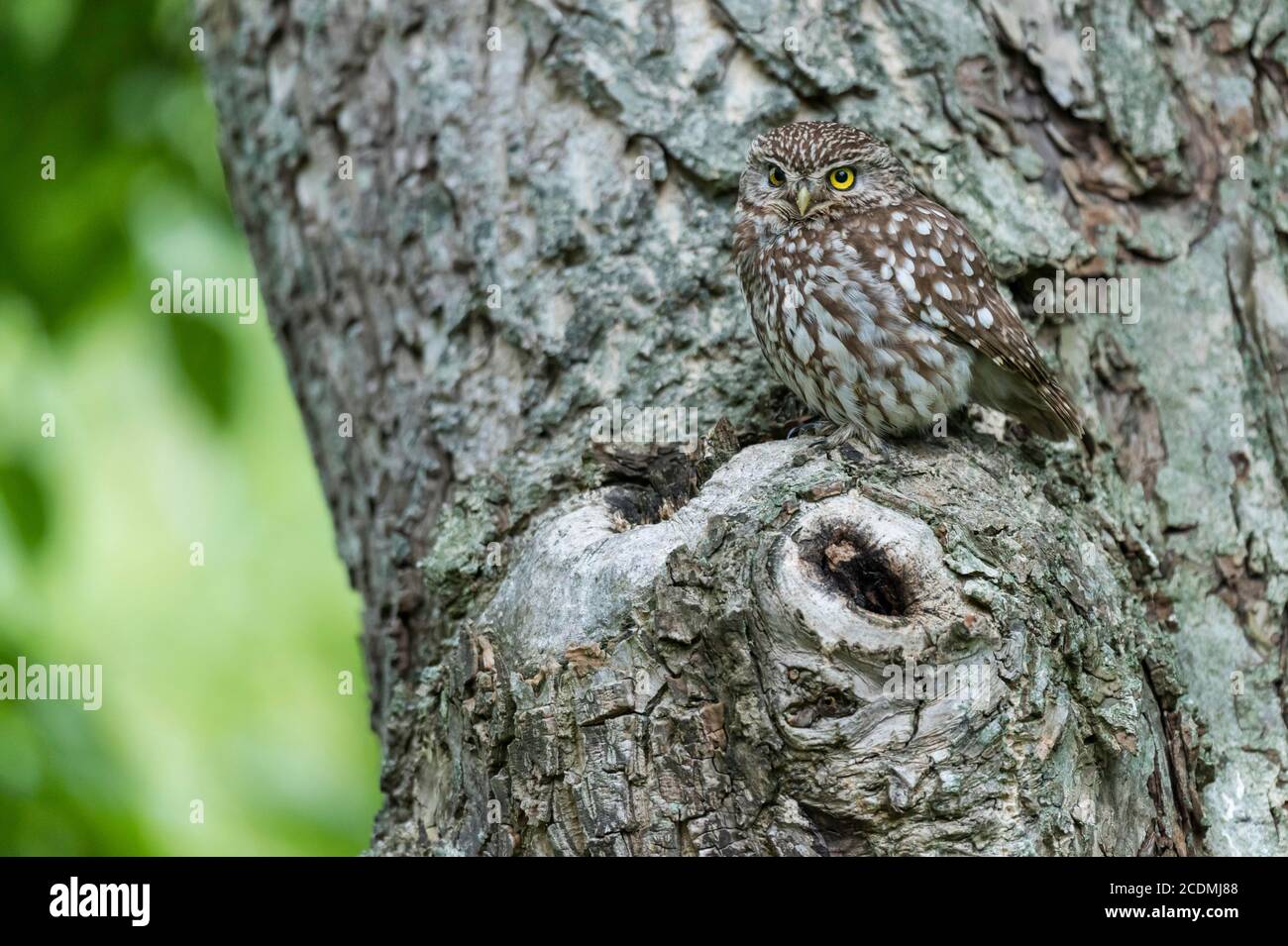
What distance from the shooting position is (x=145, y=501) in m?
6.92

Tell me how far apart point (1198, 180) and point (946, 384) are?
1.04 m

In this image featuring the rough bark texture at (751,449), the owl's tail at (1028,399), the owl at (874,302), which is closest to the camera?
the rough bark texture at (751,449)

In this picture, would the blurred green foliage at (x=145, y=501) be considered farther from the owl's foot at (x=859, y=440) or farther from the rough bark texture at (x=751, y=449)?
the owl's foot at (x=859, y=440)

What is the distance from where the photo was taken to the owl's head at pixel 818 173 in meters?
3.75

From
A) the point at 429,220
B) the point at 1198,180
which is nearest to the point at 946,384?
the point at 1198,180

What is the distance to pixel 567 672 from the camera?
2898 millimetres

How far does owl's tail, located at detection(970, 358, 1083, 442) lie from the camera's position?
3570mm

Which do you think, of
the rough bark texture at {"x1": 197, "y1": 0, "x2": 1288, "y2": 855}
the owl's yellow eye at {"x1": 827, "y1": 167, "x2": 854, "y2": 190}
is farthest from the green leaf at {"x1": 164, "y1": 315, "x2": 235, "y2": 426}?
the owl's yellow eye at {"x1": 827, "y1": 167, "x2": 854, "y2": 190}

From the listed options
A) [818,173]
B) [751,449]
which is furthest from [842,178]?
[751,449]

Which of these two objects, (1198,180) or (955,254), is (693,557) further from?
(1198,180)

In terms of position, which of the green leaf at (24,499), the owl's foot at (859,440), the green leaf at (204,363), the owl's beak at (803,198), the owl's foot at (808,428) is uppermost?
the owl's beak at (803,198)

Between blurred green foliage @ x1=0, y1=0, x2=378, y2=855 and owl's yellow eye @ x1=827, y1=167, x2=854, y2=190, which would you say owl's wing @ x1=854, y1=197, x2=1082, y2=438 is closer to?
owl's yellow eye @ x1=827, y1=167, x2=854, y2=190

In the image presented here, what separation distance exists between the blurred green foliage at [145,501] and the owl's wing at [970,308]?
6.98ft

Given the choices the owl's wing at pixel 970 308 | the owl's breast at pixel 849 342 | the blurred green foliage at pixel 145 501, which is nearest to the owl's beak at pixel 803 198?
the owl's breast at pixel 849 342
